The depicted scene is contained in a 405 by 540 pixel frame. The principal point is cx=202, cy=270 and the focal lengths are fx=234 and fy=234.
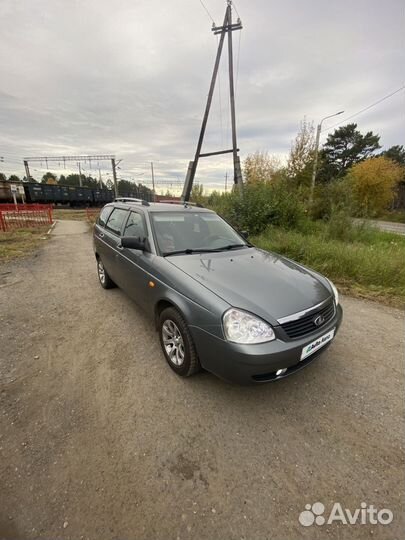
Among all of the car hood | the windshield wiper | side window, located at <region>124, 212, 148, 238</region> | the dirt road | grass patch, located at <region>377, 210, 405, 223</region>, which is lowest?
grass patch, located at <region>377, 210, 405, 223</region>

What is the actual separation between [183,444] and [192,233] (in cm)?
226

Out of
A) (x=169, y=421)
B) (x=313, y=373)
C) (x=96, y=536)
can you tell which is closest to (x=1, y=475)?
(x=96, y=536)

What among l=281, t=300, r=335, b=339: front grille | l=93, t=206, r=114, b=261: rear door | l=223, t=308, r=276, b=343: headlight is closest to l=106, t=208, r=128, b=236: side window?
l=93, t=206, r=114, b=261: rear door

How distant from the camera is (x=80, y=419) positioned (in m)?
1.94

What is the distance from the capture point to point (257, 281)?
2242mm

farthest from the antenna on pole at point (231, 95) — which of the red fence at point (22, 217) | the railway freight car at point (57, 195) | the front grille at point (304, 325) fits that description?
the railway freight car at point (57, 195)

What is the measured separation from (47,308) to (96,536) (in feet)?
11.1

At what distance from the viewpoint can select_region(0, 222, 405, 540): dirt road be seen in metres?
1.35

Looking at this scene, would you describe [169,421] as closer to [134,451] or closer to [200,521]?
[134,451]

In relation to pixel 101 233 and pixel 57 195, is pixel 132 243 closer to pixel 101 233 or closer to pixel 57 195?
pixel 101 233

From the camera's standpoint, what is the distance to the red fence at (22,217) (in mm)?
11664

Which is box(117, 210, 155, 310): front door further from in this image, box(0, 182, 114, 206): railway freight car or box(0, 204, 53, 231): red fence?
box(0, 182, 114, 206): railway freight car

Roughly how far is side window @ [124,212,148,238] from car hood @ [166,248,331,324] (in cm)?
73

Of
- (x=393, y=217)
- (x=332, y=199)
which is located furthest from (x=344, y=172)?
(x=332, y=199)
